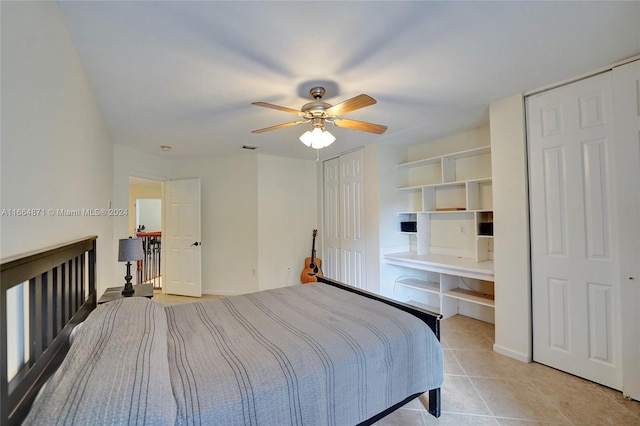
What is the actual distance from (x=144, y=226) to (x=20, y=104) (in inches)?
401

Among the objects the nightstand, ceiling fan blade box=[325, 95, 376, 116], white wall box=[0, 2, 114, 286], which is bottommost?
the nightstand

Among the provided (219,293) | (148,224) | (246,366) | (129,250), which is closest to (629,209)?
(246,366)

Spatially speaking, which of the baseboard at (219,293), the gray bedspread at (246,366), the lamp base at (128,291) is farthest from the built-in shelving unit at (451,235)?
the lamp base at (128,291)

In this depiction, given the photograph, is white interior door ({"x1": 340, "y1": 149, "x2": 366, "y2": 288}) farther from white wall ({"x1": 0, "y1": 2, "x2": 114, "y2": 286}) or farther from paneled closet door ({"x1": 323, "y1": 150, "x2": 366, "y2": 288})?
white wall ({"x1": 0, "y1": 2, "x2": 114, "y2": 286})

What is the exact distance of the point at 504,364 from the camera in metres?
2.36

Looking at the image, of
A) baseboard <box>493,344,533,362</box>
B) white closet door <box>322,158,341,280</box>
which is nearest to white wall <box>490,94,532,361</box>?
baseboard <box>493,344,533,362</box>

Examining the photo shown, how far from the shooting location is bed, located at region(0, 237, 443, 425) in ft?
2.86

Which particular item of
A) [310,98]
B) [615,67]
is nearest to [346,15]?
[310,98]

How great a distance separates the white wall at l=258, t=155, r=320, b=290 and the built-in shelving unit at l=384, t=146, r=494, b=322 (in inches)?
69.2

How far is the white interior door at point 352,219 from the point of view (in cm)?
409

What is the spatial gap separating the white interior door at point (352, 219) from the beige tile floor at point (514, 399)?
1.89 meters

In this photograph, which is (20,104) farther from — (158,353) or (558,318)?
(558,318)

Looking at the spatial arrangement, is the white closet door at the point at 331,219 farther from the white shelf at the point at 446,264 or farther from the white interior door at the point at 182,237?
the white interior door at the point at 182,237

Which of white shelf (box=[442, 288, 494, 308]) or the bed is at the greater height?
the bed
